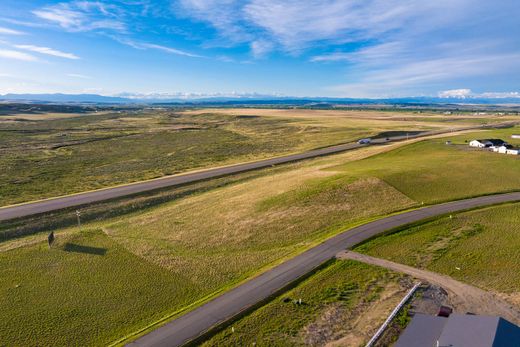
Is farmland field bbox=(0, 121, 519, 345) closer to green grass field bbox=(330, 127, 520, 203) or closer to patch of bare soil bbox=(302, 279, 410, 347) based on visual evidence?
green grass field bbox=(330, 127, 520, 203)

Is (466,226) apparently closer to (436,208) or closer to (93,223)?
(436,208)

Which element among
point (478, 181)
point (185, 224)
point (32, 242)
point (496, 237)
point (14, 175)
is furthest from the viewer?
point (14, 175)

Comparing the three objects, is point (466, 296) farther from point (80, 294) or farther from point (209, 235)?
point (80, 294)

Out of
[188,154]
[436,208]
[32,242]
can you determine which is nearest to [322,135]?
[188,154]

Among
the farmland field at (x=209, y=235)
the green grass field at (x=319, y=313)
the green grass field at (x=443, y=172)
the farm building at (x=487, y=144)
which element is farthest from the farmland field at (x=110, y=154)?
the green grass field at (x=319, y=313)

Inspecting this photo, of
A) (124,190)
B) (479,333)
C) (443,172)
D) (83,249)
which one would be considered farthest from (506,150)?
(83,249)

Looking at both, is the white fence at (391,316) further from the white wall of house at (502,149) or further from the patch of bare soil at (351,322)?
the white wall of house at (502,149)
